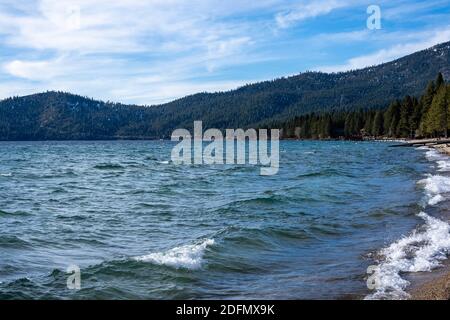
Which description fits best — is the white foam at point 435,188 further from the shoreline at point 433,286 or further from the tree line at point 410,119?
the tree line at point 410,119

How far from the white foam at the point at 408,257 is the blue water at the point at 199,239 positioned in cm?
49

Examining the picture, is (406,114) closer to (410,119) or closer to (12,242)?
(410,119)

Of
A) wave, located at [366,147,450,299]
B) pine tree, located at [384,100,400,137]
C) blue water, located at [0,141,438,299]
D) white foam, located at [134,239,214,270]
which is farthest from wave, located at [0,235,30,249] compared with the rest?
pine tree, located at [384,100,400,137]

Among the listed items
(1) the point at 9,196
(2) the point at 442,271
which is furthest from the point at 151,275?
(1) the point at 9,196

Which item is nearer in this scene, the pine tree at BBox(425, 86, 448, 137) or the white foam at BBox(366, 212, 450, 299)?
the white foam at BBox(366, 212, 450, 299)

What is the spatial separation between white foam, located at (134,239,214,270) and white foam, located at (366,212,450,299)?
518 cm

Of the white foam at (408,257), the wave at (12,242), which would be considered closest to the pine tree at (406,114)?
the white foam at (408,257)

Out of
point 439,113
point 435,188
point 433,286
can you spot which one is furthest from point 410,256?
point 439,113

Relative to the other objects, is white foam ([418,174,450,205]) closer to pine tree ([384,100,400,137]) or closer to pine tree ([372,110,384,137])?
pine tree ([384,100,400,137])

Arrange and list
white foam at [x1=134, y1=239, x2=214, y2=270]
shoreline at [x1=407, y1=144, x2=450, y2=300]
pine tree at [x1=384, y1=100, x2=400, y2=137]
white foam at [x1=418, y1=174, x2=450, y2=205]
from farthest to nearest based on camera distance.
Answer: pine tree at [x1=384, y1=100, x2=400, y2=137], white foam at [x1=418, y1=174, x2=450, y2=205], white foam at [x1=134, y1=239, x2=214, y2=270], shoreline at [x1=407, y1=144, x2=450, y2=300]

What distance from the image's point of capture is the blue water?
1313 centimetres

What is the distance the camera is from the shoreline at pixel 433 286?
1100 centimetres
